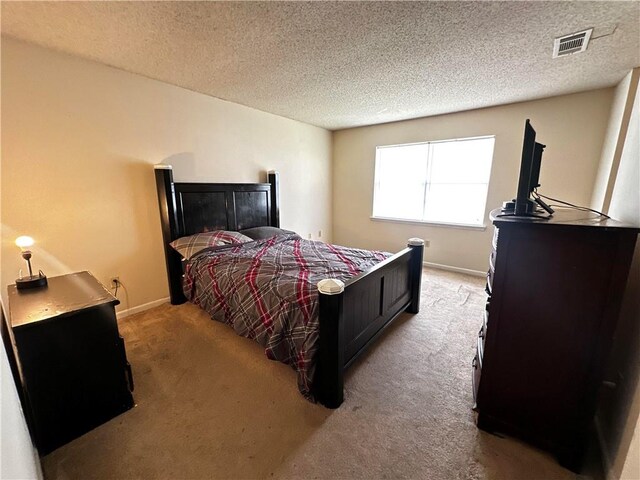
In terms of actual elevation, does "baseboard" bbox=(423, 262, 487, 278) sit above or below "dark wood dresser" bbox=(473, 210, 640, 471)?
below

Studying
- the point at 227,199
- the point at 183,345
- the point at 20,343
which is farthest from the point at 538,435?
the point at 227,199

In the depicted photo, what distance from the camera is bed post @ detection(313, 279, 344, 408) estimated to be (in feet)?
5.01

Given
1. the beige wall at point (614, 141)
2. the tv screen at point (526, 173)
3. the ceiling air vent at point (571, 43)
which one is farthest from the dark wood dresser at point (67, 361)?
the beige wall at point (614, 141)

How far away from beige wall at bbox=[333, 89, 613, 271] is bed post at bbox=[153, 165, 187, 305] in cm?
315

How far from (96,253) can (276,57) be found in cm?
241

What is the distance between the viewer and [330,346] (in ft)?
5.17

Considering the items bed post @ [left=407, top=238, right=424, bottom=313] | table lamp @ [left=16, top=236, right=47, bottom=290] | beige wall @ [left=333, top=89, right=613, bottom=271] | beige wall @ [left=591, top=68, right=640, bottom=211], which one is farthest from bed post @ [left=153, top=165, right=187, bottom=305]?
beige wall @ [left=591, top=68, right=640, bottom=211]

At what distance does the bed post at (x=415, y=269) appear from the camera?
2.67 metres

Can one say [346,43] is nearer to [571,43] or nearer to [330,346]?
[571,43]

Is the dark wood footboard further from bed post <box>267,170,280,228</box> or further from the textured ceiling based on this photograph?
bed post <box>267,170,280,228</box>

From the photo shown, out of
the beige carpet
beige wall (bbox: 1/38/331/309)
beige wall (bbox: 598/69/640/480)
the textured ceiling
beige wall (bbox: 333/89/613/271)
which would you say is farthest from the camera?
beige wall (bbox: 333/89/613/271)

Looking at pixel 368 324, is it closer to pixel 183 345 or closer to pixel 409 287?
pixel 409 287

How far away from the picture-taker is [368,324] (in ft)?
6.84

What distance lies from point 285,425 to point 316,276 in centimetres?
97
